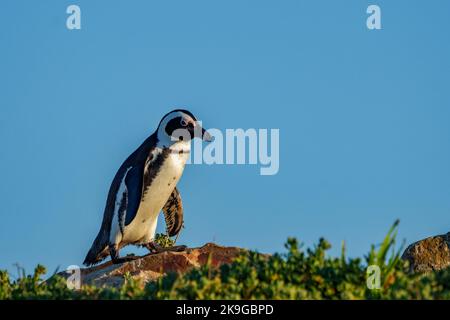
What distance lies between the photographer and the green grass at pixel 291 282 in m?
7.70

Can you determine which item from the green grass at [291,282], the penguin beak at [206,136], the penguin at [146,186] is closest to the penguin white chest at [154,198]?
the penguin at [146,186]

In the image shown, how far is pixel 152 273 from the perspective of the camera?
12430 mm

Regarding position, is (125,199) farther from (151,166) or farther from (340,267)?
(340,267)

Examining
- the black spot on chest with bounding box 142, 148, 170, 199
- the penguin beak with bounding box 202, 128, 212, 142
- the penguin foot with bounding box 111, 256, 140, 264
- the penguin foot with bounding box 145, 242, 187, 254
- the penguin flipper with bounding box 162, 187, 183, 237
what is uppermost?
the penguin beak with bounding box 202, 128, 212, 142

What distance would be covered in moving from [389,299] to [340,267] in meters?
0.75

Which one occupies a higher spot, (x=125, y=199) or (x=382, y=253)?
(x=125, y=199)

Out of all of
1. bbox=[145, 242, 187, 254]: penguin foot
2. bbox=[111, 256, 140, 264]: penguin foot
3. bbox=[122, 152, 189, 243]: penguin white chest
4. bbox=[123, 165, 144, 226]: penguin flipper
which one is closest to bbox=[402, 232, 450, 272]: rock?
bbox=[145, 242, 187, 254]: penguin foot

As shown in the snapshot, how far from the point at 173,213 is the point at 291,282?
7.63 meters

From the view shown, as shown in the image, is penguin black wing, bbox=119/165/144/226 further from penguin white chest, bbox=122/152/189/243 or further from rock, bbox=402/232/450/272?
rock, bbox=402/232/450/272

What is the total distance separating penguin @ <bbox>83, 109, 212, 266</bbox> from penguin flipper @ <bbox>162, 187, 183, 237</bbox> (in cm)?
67

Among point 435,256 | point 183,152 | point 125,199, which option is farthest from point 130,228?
point 435,256

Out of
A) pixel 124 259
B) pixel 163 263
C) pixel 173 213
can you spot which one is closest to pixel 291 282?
pixel 163 263

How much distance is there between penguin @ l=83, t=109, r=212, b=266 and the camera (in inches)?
565

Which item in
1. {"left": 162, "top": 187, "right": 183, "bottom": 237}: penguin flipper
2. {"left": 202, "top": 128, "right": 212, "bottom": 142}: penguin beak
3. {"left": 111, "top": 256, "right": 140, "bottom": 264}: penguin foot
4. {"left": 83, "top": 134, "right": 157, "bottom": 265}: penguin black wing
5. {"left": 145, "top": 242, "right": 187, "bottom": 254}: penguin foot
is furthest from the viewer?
{"left": 162, "top": 187, "right": 183, "bottom": 237}: penguin flipper
